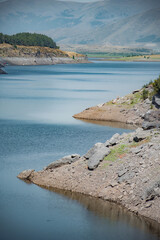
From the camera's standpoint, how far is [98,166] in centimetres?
2372

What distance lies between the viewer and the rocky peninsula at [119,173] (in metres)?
20.8

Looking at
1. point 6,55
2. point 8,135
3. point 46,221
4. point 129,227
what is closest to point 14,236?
point 46,221

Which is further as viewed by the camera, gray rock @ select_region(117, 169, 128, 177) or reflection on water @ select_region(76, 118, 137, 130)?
reflection on water @ select_region(76, 118, 137, 130)

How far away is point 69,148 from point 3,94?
145ft

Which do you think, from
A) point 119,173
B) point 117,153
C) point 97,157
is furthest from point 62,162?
point 119,173

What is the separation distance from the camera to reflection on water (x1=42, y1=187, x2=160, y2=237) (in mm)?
19531

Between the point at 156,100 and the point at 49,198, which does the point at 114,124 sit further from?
the point at 49,198

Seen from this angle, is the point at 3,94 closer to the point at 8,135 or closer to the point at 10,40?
the point at 8,135

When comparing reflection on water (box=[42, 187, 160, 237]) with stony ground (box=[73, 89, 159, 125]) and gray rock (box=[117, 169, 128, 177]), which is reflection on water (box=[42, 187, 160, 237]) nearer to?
gray rock (box=[117, 169, 128, 177])

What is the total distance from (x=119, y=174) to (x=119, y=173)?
75mm

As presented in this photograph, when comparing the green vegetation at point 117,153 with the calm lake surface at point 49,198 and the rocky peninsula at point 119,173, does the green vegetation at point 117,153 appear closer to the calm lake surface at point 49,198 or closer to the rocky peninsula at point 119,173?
the rocky peninsula at point 119,173

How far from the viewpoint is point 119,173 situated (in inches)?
881

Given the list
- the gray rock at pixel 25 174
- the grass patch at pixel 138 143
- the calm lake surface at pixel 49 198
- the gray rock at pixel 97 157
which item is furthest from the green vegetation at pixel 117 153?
the gray rock at pixel 25 174

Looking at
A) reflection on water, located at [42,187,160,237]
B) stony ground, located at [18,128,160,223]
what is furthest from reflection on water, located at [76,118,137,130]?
reflection on water, located at [42,187,160,237]
